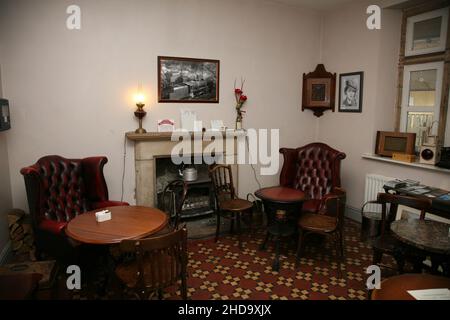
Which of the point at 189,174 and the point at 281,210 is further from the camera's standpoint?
the point at 189,174

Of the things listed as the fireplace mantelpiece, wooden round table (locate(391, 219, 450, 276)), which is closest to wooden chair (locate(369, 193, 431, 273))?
wooden round table (locate(391, 219, 450, 276))

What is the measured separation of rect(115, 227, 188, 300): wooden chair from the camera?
2002 mm

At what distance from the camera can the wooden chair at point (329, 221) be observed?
3.17m

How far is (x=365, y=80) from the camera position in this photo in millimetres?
4430

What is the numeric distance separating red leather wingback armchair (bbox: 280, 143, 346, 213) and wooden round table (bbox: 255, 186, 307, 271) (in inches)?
20.8

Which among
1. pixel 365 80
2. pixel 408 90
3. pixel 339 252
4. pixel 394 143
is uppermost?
pixel 365 80

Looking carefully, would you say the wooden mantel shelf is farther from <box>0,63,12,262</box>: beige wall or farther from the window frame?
the window frame

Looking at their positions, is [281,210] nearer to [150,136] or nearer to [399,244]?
[399,244]

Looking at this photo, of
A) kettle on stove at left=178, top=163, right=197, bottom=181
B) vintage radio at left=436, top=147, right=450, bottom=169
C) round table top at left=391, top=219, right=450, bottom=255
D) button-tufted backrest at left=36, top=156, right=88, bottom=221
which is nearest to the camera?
round table top at left=391, top=219, right=450, bottom=255

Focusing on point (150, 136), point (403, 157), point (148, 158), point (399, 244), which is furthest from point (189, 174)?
point (403, 157)

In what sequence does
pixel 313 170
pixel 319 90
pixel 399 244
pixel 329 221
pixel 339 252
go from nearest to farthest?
pixel 399 244 → pixel 339 252 → pixel 329 221 → pixel 313 170 → pixel 319 90

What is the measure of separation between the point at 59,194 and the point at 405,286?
319 centimetres

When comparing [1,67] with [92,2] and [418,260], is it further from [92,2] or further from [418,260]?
[418,260]

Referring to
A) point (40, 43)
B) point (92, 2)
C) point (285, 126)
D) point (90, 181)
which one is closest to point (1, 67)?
point (40, 43)
